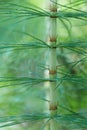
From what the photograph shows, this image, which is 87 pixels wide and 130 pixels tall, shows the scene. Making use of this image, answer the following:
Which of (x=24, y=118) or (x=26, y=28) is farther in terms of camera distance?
(x=26, y=28)

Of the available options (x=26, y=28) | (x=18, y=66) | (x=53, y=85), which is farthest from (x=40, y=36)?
(x=53, y=85)

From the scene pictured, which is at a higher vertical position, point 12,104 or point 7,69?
point 7,69

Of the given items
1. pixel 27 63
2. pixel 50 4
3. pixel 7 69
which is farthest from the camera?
pixel 7 69

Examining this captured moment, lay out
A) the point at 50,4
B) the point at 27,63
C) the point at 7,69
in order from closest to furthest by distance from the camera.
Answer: the point at 50,4 < the point at 27,63 < the point at 7,69

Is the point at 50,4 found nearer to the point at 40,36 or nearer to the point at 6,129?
the point at 40,36

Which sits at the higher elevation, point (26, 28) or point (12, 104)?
point (26, 28)

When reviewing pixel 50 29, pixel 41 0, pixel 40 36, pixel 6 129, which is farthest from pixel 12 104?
pixel 50 29

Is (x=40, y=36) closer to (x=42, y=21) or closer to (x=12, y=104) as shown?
(x=42, y=21)

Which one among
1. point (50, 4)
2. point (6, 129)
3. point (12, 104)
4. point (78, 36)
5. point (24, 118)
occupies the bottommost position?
point (6, 129)

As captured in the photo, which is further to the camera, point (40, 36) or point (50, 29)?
point (40, 36)

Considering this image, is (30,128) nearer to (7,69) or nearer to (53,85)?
(7,69)
